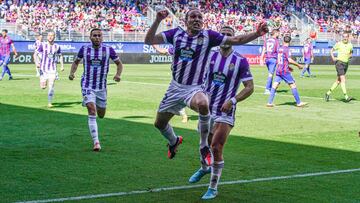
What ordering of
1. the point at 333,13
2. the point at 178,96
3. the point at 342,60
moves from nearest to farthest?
the point at 178,96, the point at 342,60, the point at 333,13

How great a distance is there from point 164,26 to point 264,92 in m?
28.5

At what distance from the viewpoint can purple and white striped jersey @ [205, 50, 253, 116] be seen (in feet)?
29.5

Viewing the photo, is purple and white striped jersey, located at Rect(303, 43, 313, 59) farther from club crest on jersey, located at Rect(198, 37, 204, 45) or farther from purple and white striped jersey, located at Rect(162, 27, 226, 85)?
club crest on jersey, located at Rect(198, 37, 204, 45)

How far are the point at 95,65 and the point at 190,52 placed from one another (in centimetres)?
421

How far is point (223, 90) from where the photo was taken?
9117 mm

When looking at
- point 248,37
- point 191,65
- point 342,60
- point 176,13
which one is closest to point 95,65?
point 191,65

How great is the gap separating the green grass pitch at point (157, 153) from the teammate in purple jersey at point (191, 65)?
0.92 metres

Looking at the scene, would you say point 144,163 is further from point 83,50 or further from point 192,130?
point 192,130

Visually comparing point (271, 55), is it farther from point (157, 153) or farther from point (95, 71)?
point (157, 153)

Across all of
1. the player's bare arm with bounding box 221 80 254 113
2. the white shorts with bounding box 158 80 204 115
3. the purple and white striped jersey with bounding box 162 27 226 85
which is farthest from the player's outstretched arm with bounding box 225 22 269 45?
the white shorts with bounding box 158 80 204 115

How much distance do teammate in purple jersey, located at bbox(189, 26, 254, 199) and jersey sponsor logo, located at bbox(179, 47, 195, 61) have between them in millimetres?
328

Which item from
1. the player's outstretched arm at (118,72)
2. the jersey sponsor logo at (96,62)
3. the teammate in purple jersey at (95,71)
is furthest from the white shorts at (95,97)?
the jersey sponsor logo at (96,62)

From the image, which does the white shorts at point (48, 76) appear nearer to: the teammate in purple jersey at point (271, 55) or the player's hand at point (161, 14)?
the teammate in purple jersey at point (271, 55)

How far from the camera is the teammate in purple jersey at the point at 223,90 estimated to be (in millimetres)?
8688
